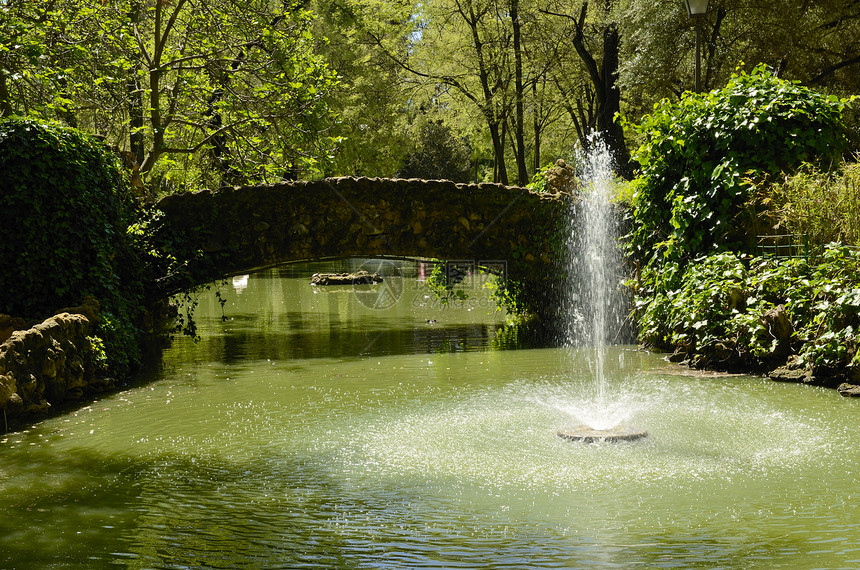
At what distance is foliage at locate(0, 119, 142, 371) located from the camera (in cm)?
1054

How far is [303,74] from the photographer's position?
1708 cm

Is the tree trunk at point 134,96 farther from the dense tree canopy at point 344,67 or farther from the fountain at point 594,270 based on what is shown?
the fountain at point 594,270

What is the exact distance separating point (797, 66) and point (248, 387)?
1823cm

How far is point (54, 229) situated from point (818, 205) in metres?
9.45

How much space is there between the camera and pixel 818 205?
409 inches

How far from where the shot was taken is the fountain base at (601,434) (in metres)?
7.18

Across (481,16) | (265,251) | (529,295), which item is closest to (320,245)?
(265,251)

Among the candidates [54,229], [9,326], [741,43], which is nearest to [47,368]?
[9,326]

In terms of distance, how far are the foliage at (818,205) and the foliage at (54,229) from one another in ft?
28.3

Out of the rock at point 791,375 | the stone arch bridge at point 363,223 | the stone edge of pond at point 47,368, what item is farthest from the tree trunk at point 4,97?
the rock at point 791,375

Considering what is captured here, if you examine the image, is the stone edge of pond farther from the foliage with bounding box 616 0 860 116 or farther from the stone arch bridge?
the foliage with bounding box 616 0 860 116

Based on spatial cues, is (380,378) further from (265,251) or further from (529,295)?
(529,295)

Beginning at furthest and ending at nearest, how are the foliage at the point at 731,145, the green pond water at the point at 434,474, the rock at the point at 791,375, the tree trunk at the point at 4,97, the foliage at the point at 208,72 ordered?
the foliage at the point at 208,72 → the tree trunk at the point at 4,97 → the foliage at the point at 731,145 → the rock at the point at 791,375 → the green pond water at the point at 434,474

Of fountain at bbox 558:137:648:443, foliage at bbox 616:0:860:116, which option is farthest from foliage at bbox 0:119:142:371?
foliage at bbox 616:0:860:116
